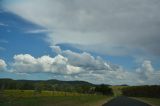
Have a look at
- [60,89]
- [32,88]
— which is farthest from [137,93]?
[32,88]

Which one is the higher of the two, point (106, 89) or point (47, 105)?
point (106, 89)

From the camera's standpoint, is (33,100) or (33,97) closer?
(33,100)

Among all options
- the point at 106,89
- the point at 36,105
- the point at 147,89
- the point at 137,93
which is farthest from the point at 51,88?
the point at 106,89

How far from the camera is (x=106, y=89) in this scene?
192 metres

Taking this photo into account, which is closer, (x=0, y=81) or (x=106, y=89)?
(x=0, y=81)

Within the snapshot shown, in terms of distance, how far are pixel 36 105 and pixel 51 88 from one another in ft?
186

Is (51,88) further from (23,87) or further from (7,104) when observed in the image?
(7,104)

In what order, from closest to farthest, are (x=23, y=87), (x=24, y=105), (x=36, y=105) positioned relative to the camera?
(x=24, y=105) < (x=36, y=105) < (x=23, y=87)

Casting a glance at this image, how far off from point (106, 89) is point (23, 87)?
430 ft

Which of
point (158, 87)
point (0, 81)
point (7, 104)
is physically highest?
point (158, 87)

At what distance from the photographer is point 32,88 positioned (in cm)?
7119

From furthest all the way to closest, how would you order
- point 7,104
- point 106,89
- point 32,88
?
point 106,89, point 32,88, point 7,104

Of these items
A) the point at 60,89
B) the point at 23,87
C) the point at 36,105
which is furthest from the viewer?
the point at 60,89

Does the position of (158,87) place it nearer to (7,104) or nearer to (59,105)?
(59,105)
